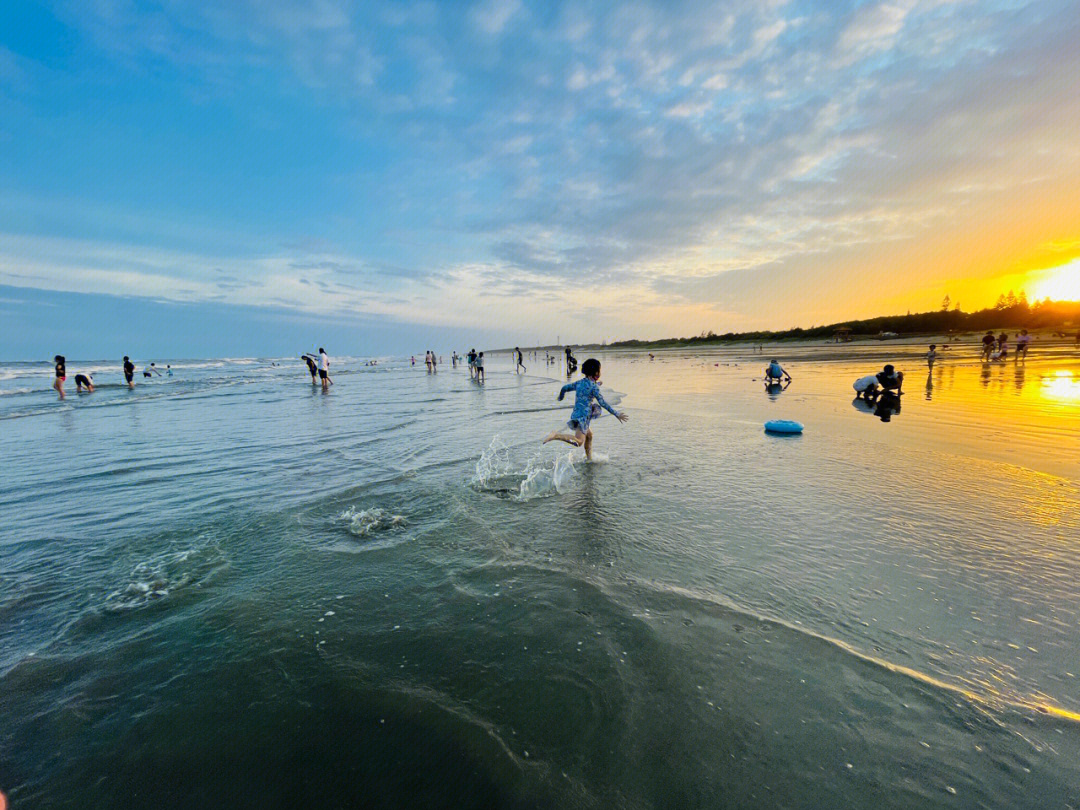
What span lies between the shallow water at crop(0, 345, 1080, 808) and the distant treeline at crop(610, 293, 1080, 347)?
311 feet

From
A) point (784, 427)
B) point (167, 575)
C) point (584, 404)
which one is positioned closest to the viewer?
point (167, 575)

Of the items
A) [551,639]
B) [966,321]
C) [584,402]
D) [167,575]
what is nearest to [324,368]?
[584,402]

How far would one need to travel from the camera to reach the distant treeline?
261 ft

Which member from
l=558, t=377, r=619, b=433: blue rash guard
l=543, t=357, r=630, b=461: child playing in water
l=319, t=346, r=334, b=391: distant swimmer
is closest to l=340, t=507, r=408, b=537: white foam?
l=543, t=357, r=630, b=461: child playing in water

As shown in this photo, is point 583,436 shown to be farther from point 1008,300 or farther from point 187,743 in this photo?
point 1008,300

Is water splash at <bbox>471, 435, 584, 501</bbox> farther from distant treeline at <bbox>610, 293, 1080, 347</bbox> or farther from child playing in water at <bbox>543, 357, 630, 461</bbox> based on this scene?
distant treeline at <bbox>610, 293, 1080, 347</bbox>

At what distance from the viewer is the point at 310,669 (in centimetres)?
345

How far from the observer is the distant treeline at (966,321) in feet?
261

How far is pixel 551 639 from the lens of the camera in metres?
3.72

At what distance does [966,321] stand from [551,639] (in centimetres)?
12629

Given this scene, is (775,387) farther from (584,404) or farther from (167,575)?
(167,575)

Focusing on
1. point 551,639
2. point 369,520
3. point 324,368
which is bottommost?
point 551,639

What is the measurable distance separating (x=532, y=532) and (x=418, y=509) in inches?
82.2

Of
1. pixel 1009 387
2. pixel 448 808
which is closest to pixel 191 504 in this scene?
pixel 448 808
